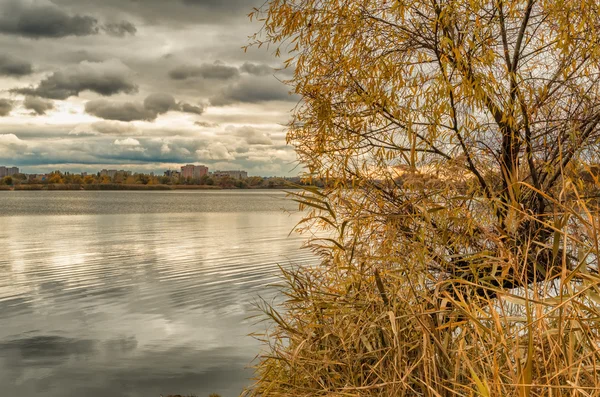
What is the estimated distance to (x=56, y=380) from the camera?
33.7 ft

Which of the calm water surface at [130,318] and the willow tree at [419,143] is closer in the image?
the willow tree at [419,143]

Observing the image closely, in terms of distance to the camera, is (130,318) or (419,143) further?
(130,318)

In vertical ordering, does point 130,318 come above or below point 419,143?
below

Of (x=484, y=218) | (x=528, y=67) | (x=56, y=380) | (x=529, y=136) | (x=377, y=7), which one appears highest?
(x=377, y=7)

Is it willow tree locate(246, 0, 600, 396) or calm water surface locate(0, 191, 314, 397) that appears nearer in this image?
willow tree locate(246, 0, 600, 396)

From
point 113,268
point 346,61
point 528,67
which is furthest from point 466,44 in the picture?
point 113,268

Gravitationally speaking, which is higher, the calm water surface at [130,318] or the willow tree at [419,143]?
the willow tree at [419,143]

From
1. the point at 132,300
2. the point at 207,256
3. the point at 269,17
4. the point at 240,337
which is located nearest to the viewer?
the point at 269,17

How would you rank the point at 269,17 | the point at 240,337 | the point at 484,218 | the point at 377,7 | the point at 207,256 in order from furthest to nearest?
1. the point at 207,256
2. the point at 240,337
3. the point at 269,17
4. the point at 377,7
5. the point at 484,218

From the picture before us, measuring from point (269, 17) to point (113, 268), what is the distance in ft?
56.7

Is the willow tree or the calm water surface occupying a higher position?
the willow tree

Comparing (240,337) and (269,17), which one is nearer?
(269,17)

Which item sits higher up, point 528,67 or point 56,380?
point 528,67

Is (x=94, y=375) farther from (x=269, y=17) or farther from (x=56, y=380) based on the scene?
(x=269, y=17)
